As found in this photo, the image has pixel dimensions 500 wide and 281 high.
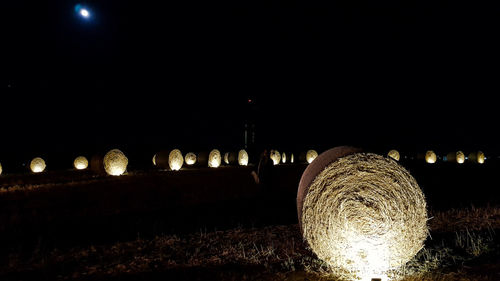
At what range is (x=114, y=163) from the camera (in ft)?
59.9

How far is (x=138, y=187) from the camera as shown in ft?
45.1

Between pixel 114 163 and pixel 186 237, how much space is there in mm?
12581

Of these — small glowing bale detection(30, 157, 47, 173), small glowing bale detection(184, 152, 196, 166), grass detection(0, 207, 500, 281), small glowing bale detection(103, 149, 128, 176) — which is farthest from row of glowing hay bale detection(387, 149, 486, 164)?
grass detection(0, 207, 500, 281)

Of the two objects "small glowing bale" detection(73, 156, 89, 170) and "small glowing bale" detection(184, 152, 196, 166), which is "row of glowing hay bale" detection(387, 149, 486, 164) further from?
"small glowing bale" detection(73, 156, 89, 170)

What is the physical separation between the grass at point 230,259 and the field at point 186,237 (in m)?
0.01

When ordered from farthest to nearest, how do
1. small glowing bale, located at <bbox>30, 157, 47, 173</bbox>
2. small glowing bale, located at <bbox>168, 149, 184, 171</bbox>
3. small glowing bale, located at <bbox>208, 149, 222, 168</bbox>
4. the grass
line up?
1. small glowing bale, located at <bbox>208, 149, 222, 168</bbox>
2. small glowing bale, located at <bbox>30, 157, 47, 173</bbox>
3. small glowing bale, located at <bbox>168, 149, 184, 171</bbox>
4. the grass

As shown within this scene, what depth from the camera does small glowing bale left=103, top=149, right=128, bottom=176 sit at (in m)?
18.1

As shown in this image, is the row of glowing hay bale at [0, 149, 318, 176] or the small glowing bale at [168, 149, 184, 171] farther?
the small glowing bale at [168, 149, 184, 171]

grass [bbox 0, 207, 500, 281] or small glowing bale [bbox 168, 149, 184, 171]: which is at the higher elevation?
small glowing bale [bbox 168, 149, 184, 171]

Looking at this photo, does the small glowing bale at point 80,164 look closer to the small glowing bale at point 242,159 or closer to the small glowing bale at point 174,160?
the small glowing bale at point 174,160

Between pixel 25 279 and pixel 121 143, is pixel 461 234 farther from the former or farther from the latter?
pixel 121 143

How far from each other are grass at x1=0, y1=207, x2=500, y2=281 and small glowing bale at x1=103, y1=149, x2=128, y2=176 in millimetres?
12376

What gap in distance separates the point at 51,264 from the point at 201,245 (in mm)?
2200

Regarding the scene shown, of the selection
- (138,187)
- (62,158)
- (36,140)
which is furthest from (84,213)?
(36,140)
